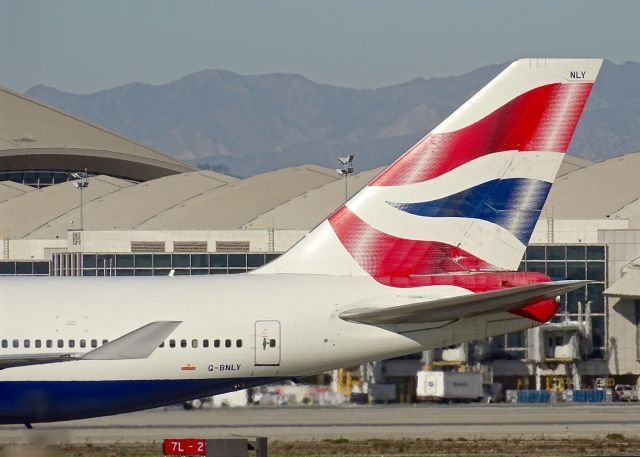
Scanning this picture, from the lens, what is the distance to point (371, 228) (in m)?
36.6

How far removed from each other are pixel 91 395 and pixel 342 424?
15.0 metres

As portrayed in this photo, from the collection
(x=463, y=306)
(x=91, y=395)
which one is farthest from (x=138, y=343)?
(x=463, y=306)

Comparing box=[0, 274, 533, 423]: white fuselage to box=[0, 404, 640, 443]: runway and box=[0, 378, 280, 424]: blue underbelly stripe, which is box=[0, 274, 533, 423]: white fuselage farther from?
box=[0, 404, 640, 443]: runway

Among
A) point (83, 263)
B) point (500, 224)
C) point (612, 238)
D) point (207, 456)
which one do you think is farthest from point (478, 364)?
point (207, 456)

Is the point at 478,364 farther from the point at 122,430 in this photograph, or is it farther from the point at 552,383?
the point at 122,430

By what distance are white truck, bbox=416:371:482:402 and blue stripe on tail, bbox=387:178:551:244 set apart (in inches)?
1052

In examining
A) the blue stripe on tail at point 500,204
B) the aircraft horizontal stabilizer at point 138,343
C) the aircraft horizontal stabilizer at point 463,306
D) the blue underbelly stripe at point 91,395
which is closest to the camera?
the aircraft horizontal stabilizer at point 463,306

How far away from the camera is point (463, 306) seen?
114ft

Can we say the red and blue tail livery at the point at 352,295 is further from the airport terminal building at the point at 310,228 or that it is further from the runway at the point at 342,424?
the airport terminal building at the point at 310,228

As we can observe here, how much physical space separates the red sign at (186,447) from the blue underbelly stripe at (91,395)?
7.15 feet

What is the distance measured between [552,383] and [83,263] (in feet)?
98.9

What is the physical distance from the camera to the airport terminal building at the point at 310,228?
74.9m

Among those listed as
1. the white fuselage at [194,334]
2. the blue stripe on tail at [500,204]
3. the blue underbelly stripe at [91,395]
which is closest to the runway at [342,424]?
the blue underbelly stripe at [91,395]

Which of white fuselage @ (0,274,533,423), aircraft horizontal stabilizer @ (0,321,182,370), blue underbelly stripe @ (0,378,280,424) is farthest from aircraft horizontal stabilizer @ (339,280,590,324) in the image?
aircraft horizontal stabilizer @ (0,321,182,370)
